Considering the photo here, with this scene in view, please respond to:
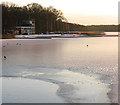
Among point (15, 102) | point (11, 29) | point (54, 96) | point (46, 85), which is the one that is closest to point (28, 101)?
point (15, 102)

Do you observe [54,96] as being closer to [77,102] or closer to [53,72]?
[77,102]

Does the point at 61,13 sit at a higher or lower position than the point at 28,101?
A: higher

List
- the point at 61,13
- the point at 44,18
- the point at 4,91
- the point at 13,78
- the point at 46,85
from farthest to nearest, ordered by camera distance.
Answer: the point at 61,13 < the point at 44,18 < the point at 13,78 < the point at 46,85 < the point at 4,91

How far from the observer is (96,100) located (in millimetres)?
7109

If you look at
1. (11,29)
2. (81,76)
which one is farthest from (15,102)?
(11,29)

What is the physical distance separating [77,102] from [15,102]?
1.62m

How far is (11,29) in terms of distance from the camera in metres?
84.9

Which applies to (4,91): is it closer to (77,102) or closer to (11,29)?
(77,102)

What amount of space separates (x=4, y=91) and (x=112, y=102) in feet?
10.9

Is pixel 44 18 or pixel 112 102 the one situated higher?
pixel 44 18

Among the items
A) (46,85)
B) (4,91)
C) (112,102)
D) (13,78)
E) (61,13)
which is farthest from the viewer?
(61,13)

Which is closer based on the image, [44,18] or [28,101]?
[28,101]

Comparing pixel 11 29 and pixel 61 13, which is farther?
pixel 61 13

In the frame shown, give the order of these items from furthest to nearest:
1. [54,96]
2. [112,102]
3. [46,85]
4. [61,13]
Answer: [61,13], [46,85], [54,96], [112,102]
